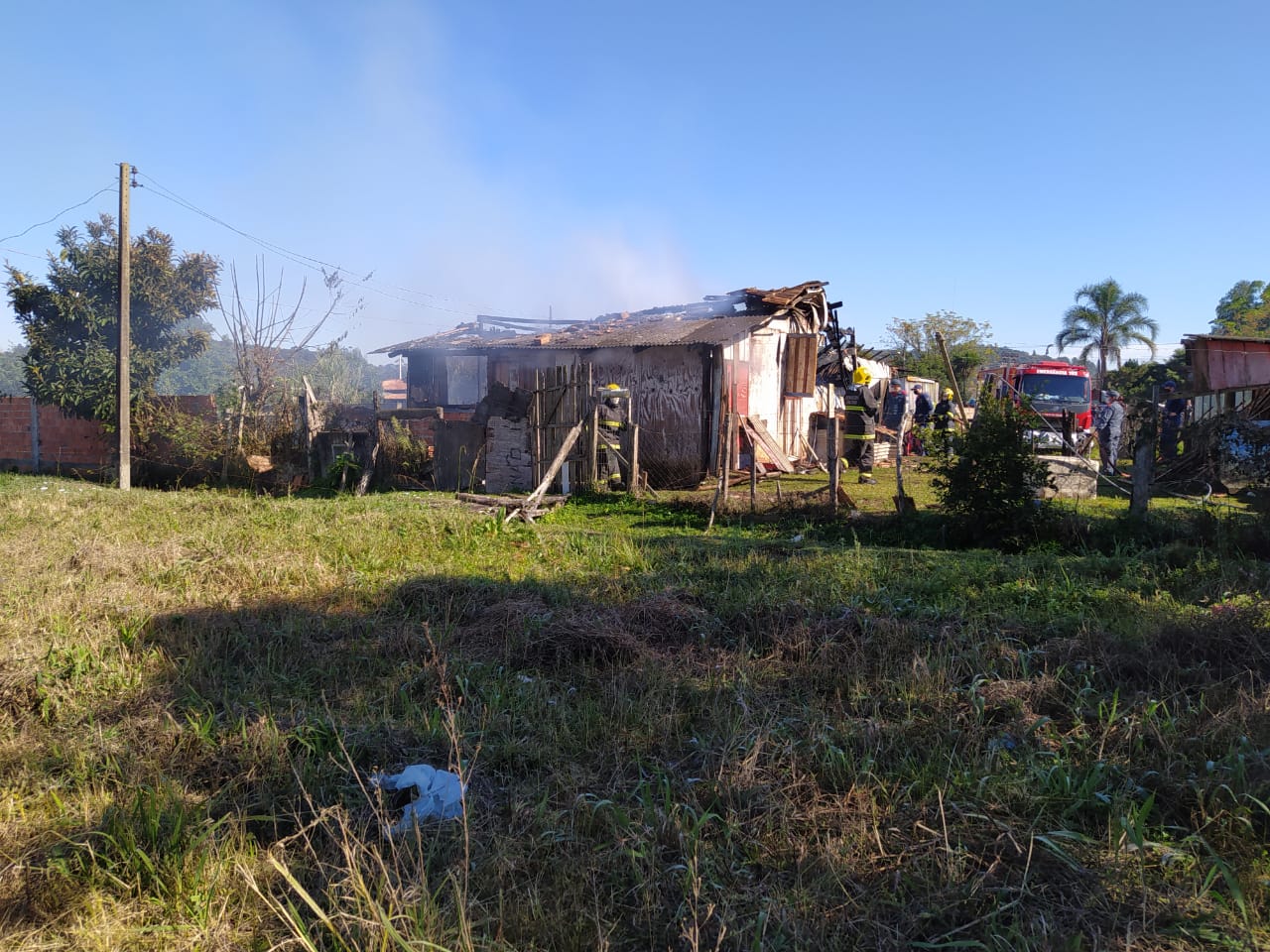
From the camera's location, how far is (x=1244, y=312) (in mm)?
38562

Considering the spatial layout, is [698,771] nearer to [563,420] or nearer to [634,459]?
[634,459]

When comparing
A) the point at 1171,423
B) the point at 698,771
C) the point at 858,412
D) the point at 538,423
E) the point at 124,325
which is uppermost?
the point at 124,325

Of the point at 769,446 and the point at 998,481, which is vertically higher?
the point at 769,446

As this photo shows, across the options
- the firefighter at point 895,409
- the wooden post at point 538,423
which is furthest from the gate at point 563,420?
the firefighter at point 895,409

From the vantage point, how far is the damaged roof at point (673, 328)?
16.1 metres

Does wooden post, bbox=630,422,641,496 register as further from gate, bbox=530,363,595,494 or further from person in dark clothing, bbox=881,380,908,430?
person in dark clothing, bbox=881,380,908,430

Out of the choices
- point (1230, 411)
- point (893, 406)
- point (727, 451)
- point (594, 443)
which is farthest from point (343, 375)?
point (1230, 411)

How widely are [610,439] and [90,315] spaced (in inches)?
540

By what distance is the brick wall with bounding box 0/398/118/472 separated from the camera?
1991 cm

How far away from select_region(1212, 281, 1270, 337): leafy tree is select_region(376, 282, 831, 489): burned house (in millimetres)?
23897

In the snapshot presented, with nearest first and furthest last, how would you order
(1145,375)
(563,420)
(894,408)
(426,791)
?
(426,791) < (563,420) < (894,408) < (1145,375)

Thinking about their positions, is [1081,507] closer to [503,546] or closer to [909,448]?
[503,546]

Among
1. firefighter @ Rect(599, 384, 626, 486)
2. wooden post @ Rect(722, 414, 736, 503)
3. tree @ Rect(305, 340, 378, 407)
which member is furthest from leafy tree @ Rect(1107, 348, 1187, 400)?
tree @ Rect(305, 340, 378, 407)

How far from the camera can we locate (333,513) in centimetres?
1079
